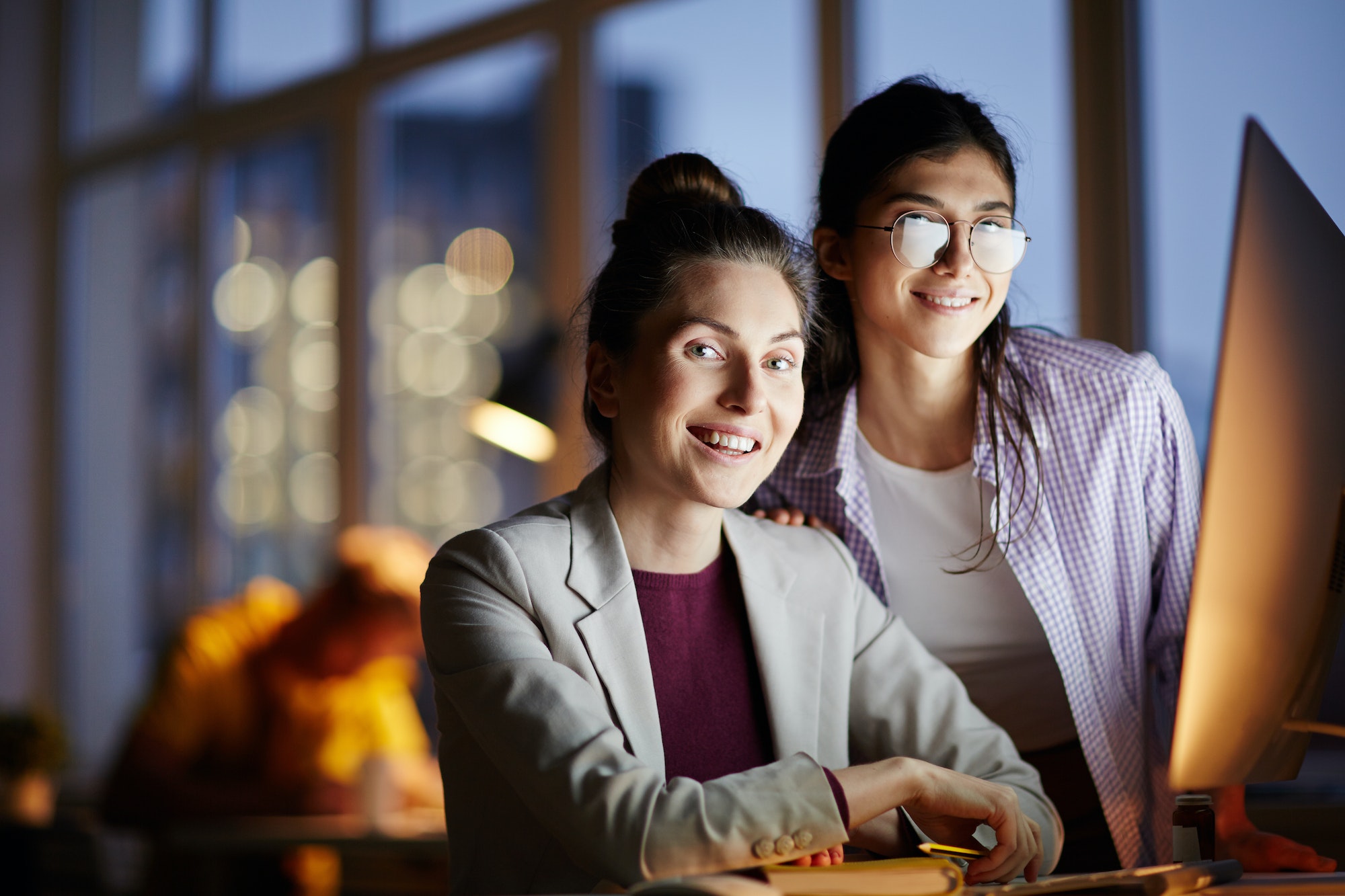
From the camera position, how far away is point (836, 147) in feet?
5.38

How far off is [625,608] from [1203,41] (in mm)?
2300

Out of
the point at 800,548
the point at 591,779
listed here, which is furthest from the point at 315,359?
the point at 591,779

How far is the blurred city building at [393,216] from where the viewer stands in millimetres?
2896

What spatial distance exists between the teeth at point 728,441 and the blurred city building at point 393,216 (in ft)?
1.16

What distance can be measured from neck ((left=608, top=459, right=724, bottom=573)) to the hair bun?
37 centimetres

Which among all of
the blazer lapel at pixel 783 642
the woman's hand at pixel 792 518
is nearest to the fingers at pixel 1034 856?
the blazer lapel at pixel 783 642

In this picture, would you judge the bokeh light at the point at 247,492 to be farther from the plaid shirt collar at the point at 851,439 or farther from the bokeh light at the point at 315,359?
the plaid shirt collar at the point at 851,439

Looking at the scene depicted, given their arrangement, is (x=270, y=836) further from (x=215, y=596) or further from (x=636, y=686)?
(x=215, y=596)

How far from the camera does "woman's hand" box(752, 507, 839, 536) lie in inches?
63.9

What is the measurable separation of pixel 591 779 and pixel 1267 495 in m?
0.63

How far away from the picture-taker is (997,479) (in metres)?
1.60

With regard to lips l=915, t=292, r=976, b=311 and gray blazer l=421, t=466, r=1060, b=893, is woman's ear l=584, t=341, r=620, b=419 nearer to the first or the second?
gray blazer l=421, t=466, r=1060, b=893

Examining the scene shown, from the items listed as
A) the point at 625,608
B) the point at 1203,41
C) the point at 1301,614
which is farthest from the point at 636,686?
the point at 1203,41

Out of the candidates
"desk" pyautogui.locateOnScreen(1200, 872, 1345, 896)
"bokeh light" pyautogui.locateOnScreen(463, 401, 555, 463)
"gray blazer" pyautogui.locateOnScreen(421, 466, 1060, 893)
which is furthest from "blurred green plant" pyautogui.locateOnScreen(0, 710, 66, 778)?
"desk" pyautogui.locateOnScreen(1200, 872, 1345, 896)
